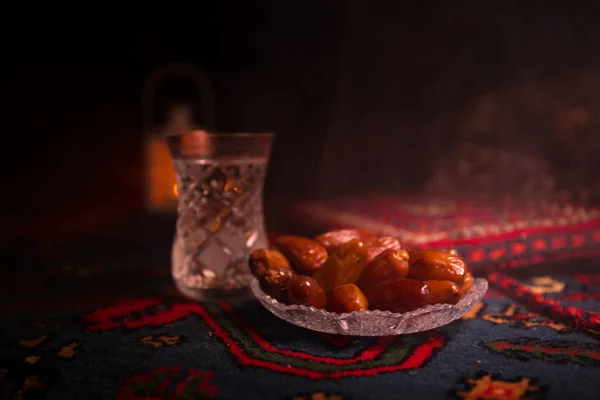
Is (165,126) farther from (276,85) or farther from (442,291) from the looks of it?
(442,291)

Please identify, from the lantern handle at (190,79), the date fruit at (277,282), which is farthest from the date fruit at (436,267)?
the lantern handle at (190,79)

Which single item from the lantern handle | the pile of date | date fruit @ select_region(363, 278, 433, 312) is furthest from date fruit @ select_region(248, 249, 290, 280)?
the lantern handle

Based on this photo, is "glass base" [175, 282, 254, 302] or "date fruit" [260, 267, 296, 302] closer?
"date fruit" [260, 267, 296, 302]

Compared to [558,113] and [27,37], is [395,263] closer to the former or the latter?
[558,113]

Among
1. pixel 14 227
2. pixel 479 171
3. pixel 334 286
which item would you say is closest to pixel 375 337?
pixel 334 286

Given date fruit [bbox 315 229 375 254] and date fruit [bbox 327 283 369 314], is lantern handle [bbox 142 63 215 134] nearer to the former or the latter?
date fruit [bbox 315 229 375 254]

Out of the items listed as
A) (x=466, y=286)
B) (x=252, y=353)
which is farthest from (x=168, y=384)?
(x=466, y=286)
